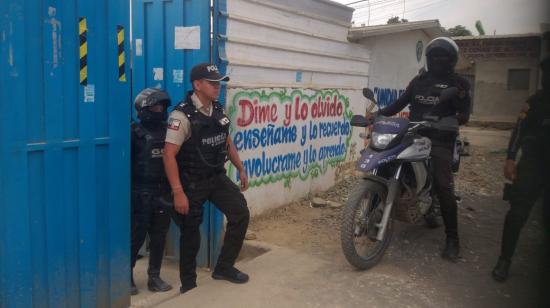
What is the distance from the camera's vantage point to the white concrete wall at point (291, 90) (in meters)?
5.03

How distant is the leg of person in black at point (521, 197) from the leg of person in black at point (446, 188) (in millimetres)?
547

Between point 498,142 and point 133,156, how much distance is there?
13990mm

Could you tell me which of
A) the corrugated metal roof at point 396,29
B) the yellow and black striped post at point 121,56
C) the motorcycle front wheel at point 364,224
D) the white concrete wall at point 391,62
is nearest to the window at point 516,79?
the corrugated metal roof at point 396,29

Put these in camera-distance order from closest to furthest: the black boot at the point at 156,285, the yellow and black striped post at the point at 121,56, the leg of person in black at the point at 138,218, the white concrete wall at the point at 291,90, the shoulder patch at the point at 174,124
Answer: the yellow and black striped post at the point at 121,56, the shoulder patch at the point at 174,124, the leg of person in black at the point at 138,218, the black boot at the point at 156,285, the white concrete wall at the point at 291,90

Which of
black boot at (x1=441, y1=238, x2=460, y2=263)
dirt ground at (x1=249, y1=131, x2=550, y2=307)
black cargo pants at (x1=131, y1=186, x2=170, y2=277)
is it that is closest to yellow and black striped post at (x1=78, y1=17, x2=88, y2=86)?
black cargo pants at (x1=131, y1=186, x2=170, y2=277)

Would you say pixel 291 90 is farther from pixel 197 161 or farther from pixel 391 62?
pixel 391 62

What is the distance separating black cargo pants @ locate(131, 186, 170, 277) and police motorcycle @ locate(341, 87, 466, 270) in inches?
57.3

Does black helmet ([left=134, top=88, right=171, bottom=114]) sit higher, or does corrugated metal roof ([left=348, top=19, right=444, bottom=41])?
corrugated metal roof ([left=348, top=19, right=444, bottom=41])

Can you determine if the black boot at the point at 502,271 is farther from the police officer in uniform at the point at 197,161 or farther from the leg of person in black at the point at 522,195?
the police officer in uniform at the point at 197,161

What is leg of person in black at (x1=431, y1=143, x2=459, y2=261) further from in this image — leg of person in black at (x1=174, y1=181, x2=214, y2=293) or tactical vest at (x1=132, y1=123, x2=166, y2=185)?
tactical vest at (x1=132, y1=123, x2=166, y2=185)

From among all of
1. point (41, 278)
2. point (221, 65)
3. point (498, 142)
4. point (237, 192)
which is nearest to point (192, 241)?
point (237, 192)

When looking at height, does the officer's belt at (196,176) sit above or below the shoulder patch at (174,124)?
below

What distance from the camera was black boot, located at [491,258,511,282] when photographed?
389cm

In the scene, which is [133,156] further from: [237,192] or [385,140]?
[385,140]
